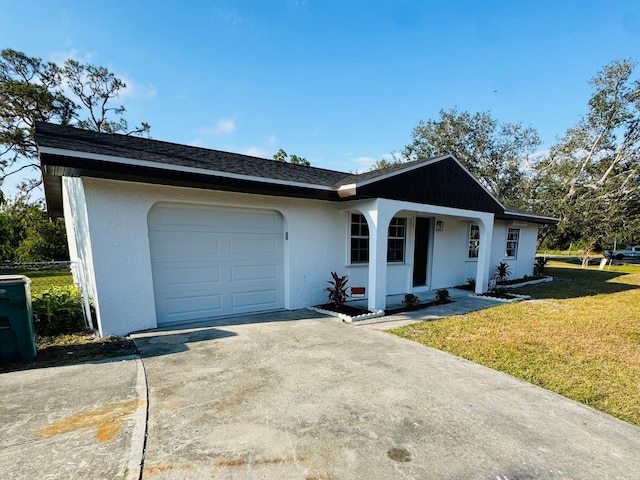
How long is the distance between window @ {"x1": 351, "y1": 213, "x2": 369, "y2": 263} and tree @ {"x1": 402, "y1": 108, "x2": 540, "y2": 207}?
21.1 meters

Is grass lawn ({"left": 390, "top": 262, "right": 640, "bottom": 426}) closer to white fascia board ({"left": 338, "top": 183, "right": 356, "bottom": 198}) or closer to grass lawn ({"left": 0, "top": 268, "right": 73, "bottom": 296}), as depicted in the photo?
white fascia board ({"left": 338, "top": 183, "right": 356, "bottom": 198})

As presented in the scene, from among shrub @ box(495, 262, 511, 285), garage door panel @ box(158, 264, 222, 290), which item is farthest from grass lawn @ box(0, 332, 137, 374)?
shrub @ box(495, 262, 511, 285)

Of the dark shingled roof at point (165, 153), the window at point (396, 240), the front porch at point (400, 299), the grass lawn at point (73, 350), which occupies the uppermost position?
the dark shingled roof at point (165, 153)

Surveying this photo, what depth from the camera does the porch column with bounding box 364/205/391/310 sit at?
257 inches

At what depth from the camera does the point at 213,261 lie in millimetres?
5992

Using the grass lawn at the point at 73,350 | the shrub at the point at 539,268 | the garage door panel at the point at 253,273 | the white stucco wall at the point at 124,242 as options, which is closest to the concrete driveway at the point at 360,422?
the grass lawn at the point at 73,350

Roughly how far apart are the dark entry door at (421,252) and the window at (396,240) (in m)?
0.95

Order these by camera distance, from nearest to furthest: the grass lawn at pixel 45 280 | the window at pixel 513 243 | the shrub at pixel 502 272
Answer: the grass lawn at pixel 45 280 → the shrub at pixel 502 272 → the window at pixel 513 243

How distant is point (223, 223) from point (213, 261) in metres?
0.81

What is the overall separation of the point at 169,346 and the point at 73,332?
2.09 meters

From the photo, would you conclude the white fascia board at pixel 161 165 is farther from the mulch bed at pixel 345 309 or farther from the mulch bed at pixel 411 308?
the mulch bed at pixel 411 308

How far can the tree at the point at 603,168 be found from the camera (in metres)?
19.8

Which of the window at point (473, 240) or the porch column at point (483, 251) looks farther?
the window at point (473, 240)

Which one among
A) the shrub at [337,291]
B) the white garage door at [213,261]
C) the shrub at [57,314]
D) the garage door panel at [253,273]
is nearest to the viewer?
the shrub at [57,314]
